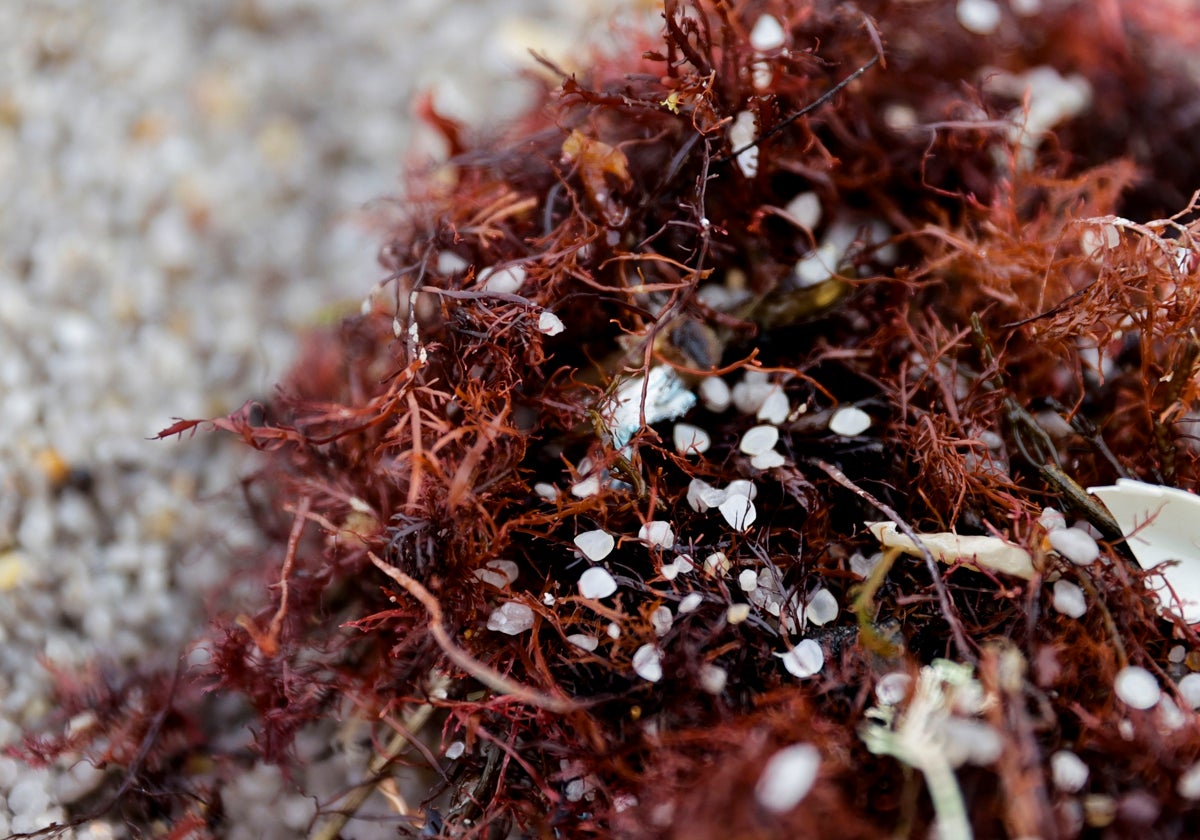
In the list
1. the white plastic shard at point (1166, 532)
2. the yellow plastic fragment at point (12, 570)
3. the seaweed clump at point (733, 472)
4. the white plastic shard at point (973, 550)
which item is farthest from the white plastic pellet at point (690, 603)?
the yellow plastic fragment at point (12, 570)

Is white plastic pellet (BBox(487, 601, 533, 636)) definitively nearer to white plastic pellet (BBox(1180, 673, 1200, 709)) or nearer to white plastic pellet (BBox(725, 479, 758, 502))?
white plastic pellet (BBox(725, 479, 758, 502))

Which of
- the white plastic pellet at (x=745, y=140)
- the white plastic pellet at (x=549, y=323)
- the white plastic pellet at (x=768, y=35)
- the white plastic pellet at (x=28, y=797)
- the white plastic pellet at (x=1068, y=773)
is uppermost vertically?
the white plastic pellet at (x=768, y=35)

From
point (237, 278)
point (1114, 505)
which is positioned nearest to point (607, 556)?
point (1114, 505)

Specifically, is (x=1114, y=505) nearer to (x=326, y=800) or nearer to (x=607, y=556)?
(x=607, y=556)

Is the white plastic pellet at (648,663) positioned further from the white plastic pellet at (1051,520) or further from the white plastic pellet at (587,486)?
the white plastic pellet at (1051,520)

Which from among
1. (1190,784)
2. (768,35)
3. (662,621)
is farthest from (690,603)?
(768,35)

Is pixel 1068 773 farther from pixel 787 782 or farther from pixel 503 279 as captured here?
pixel 503 279
